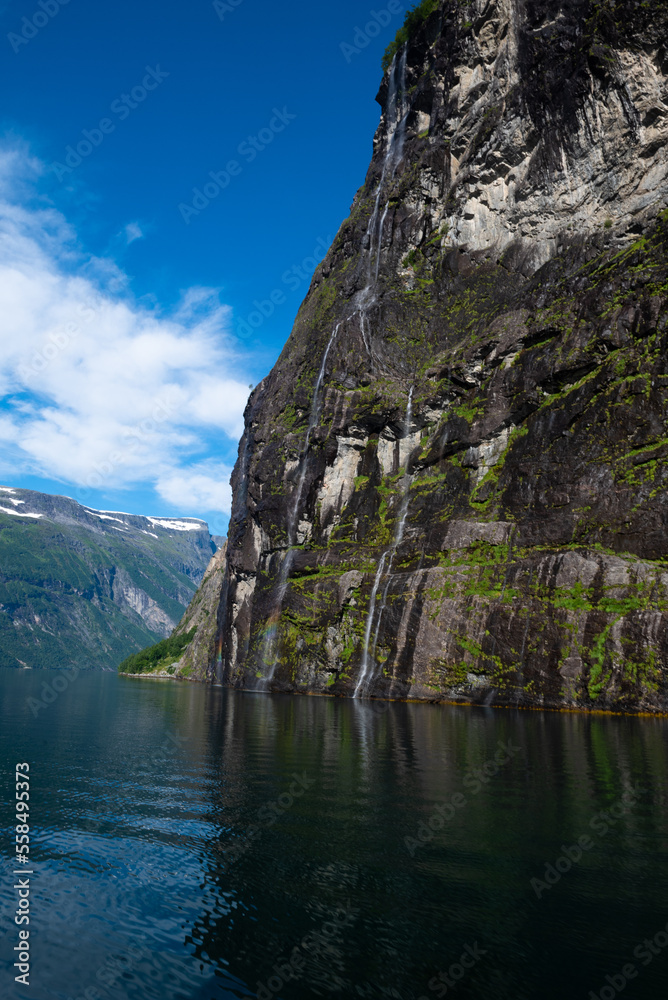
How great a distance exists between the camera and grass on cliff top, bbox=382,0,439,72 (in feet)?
313

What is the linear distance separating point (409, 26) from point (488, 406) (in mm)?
73906

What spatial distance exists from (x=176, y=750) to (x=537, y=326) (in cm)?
5605

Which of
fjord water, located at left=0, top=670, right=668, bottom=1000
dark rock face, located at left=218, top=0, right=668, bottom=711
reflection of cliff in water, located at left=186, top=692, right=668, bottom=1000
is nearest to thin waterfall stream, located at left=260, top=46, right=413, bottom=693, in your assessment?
dark rock face, located at left=218, top=0, right=668, bottom=711

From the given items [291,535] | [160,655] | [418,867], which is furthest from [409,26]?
[160,655]

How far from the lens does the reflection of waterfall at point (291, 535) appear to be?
3039 inches

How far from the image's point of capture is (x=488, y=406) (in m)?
67.4

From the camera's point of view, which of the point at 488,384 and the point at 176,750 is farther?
the point at 488,384

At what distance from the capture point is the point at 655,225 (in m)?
61.3

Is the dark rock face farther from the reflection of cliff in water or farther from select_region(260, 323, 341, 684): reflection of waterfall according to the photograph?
the reflection of cliff in water

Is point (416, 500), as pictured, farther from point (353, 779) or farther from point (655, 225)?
→ point (353, 779)

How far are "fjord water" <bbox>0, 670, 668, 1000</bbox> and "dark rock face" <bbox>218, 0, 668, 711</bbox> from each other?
26516mm

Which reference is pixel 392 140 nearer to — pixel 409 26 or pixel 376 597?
pixel 409 26

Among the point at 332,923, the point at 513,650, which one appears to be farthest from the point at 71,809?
the point at 513,650

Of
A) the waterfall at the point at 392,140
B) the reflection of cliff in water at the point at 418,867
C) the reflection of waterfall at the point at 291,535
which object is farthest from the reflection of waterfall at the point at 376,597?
the waterfall at the point at 392,140
